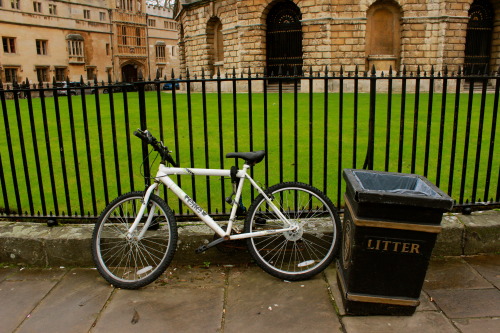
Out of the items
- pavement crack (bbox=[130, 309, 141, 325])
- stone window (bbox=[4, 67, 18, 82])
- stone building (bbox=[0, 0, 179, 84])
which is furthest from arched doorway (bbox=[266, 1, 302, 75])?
stone window (bbox=[4, 67, 18, 82])

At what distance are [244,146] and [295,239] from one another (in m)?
4.48

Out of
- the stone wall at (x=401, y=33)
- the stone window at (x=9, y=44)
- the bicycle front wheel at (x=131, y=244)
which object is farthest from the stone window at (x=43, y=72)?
the bicycle front wheel at (x=131, y=244)

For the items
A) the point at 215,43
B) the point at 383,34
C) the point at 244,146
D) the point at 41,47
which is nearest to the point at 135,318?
the point at 244,146

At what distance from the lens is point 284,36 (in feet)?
83.5

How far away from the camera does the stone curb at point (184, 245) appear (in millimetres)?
3764

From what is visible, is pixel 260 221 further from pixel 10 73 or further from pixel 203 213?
pixel 10 73

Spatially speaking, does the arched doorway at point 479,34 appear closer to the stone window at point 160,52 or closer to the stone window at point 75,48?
the stone window at point 75,48

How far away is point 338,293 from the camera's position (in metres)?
3.21

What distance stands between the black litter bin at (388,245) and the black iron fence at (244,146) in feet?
3.85

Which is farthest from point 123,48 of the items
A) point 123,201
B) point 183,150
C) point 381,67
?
point 123,201

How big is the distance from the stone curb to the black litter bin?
3.64 feet

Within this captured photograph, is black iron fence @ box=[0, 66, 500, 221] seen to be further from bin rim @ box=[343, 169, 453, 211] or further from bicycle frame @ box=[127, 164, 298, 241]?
bin rim @ box=[343, 169, 453, 211]

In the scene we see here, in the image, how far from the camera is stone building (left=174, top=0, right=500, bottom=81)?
22844 millimetres

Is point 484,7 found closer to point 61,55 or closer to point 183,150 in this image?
point 183,150
